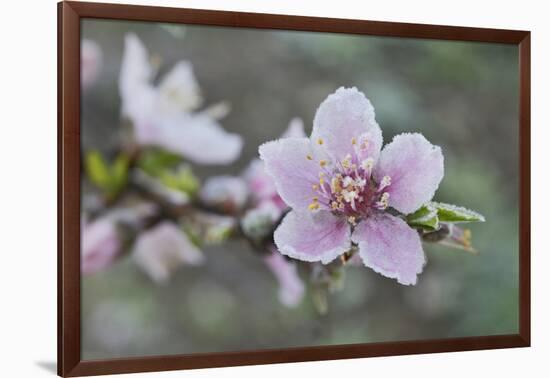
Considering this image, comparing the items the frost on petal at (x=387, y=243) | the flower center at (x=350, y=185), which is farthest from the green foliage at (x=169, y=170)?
the frost on petal at (x=387, y=243)

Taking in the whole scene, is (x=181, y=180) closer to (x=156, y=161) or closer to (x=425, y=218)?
(x=156, y=161)

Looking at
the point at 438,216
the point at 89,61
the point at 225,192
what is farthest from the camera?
the point at 438,216

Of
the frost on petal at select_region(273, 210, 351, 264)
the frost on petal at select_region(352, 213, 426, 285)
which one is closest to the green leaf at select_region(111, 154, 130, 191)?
the frost on petal at select_region(273, 210, 351, 264)

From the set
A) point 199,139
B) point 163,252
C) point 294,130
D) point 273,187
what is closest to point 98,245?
point 163,252

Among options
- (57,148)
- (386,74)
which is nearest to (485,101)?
(386,74)

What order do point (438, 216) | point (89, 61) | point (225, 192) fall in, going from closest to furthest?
point (89, 61) < point (225, 192) < point (438, 216)

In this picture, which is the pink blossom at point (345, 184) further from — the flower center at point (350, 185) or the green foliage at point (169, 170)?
the green foliage at point (169, 170)
